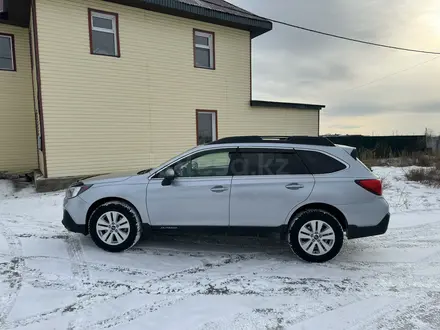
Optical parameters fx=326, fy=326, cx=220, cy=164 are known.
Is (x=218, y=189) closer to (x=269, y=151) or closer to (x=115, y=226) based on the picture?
(x=269, y=151)

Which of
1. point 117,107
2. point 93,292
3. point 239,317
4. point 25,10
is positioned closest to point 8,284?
point 93,292

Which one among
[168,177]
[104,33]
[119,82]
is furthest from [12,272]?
[104,33]

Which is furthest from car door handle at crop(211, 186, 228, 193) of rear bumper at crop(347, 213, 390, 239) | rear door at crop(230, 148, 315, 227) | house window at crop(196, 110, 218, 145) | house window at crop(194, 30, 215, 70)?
house window at crop(194, 30, 215, 70)

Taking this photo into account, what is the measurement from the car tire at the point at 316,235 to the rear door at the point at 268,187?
203mm

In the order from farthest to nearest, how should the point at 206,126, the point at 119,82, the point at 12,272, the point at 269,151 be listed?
1. the point at 206,126
2. the point at 119,82
3. the point at 269,151
4. the point at 12,272

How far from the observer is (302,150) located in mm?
4477

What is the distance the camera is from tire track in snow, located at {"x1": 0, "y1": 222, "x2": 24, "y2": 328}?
10.4 ft

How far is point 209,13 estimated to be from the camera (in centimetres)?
1195

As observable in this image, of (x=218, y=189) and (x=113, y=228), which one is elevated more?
(x=218, y=189)

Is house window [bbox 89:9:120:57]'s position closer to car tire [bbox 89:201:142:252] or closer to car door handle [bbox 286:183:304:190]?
car tire [bbox 89:201:142:252]

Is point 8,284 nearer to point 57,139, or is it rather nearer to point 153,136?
point 57,139

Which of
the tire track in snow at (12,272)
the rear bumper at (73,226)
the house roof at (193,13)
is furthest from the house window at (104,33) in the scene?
the rear bumper at (73,226)

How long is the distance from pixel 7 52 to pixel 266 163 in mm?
12130

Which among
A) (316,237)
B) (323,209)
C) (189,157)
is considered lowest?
(316,237)
